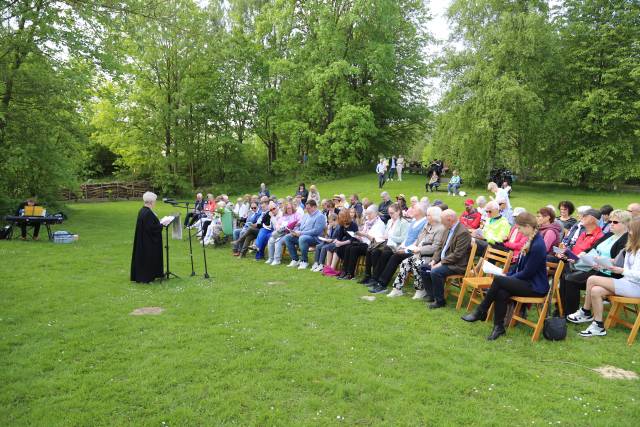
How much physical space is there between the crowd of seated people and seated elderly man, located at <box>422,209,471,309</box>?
2cm

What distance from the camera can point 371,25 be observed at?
2911 centimetres

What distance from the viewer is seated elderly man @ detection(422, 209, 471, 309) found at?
6609mm

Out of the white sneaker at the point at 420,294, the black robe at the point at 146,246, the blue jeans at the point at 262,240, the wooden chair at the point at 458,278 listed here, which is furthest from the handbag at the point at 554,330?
the blue jeans at the point at 262,240

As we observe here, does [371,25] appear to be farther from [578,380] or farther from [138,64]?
[578,380]

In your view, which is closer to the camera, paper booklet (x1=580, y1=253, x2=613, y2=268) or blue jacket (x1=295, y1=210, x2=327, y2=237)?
paper booklet (x1=580, y1=253, x2=613, y2=268)

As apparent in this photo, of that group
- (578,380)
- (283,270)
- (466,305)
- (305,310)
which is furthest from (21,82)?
(578,380)

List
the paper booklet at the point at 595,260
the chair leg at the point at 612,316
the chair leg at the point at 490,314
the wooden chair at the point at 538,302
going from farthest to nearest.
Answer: the chair leg at the point at 490,314, the chair leg at the point at 612,316, the paper booklet at the point at 595,260, the wooden chair at the point at 538,302

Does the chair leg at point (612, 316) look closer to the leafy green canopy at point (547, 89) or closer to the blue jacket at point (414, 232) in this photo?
the blue jacket at point (414, 232)

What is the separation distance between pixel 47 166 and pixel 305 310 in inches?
550

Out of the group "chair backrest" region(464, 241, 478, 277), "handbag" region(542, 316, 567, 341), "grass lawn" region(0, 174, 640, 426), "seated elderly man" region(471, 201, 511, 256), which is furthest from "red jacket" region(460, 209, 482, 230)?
"handbag" region(542, 316, 567, 341)

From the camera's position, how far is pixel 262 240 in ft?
35.4

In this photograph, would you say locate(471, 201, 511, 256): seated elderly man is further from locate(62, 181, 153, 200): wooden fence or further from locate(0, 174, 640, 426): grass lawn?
locate(62, 181, 153, 200): wooden fence

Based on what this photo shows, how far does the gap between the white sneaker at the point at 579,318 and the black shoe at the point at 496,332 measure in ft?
4.24

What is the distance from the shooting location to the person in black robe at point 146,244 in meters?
7.93
